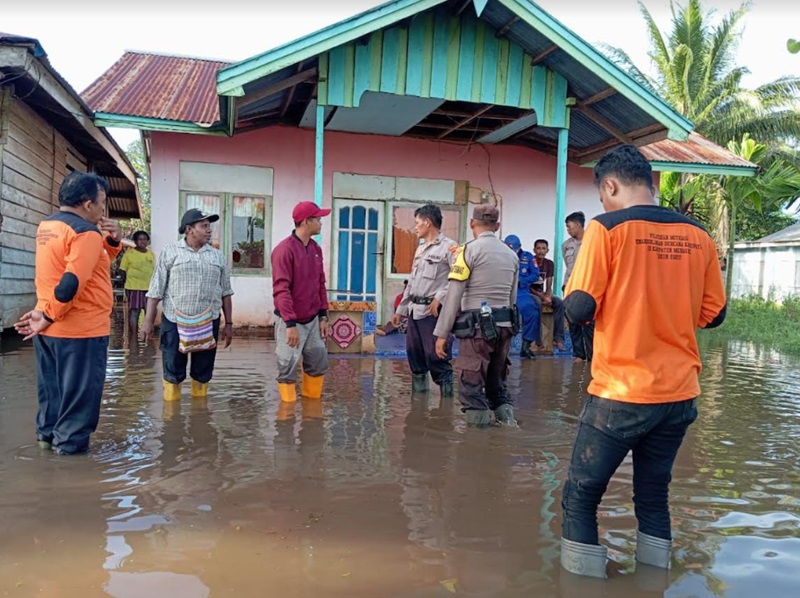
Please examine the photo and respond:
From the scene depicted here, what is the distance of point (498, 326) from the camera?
512cm

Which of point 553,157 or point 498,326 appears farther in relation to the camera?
point 553,157

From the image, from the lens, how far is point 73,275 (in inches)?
154

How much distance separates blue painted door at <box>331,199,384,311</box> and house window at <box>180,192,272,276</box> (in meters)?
1.18

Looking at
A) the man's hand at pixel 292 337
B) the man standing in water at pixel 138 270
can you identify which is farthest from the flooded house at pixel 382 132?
the man's hand at pixel 292 337

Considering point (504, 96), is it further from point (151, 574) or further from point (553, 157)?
point (151, 574)

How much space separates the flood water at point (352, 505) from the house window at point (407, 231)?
5853 millimetres

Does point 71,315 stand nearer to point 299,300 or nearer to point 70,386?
point 70,386

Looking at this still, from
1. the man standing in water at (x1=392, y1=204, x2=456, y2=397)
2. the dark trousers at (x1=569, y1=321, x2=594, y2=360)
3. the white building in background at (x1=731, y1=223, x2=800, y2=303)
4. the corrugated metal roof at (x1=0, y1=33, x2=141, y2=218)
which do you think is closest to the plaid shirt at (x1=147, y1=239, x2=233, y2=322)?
the man standing in water at (x1=392, y1=204, x2=456, y2=397)

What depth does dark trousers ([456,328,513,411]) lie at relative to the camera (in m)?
5.06

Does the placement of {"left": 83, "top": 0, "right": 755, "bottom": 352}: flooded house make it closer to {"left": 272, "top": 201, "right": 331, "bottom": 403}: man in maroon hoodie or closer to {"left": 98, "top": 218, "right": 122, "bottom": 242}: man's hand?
{"left": 272, "top": 201, "right": 331, "bottom": 403}: man in maroon hoodie

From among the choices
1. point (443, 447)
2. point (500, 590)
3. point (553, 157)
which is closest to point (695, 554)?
point (500, 590)

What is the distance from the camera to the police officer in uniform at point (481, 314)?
199 inches

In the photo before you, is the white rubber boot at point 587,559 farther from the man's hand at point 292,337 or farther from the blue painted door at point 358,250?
the blue painted door at point 358,250

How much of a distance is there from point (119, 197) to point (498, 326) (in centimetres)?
1634
